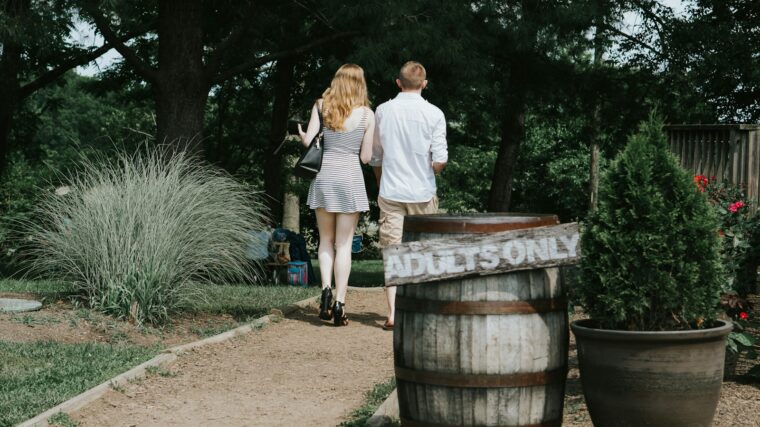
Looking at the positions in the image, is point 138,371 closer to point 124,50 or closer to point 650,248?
point 650,248

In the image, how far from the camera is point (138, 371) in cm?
618

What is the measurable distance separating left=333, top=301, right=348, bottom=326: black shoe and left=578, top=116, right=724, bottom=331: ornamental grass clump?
4.07 m

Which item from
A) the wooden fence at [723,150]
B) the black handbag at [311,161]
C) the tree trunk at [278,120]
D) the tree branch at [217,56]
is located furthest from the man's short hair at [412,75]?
the tree trunk at [278,120]

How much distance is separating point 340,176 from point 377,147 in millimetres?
420

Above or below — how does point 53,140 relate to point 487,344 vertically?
above

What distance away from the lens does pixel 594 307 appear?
13.7ft

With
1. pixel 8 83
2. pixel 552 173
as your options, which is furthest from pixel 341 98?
pixel 552 173

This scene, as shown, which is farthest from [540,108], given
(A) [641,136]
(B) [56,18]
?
(A) [641,136]

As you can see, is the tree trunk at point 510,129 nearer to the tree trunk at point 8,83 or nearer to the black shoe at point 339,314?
the black shoe at point 339,314

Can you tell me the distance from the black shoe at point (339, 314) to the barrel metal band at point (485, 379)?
400 centimetres

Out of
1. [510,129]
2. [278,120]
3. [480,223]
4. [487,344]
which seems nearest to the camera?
[487,344]

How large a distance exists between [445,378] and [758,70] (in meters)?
13.7

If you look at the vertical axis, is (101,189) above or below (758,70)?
below

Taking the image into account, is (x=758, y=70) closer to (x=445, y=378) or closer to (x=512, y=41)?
(x=512, y=41)
